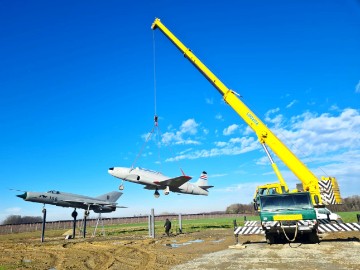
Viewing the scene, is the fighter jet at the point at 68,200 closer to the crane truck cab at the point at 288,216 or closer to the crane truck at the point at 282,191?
the crane truck at the point at 282,191

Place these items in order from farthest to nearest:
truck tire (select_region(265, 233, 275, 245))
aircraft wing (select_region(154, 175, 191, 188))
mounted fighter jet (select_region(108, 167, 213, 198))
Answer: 1. aircraft wing (select_region(154, 175, 191, 188))
2. mounted fighter jet (select_region(108, 167, 213, 198))
3. truck tire (select_region(265, 233, 275, 245))

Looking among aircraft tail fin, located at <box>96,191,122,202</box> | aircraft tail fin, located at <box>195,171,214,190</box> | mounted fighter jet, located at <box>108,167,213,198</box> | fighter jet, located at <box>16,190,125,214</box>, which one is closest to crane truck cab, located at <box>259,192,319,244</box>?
mounted fighter jet, located at <box>108,167,213,198</box>

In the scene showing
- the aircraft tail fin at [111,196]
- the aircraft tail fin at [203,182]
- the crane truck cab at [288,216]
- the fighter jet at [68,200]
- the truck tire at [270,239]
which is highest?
the aircraft tail fin at [203,182]

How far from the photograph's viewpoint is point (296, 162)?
685 inches

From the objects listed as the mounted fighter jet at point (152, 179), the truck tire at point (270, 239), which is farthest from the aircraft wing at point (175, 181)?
the truck tire at point (270, 239)

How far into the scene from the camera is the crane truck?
Result: 13195 mm

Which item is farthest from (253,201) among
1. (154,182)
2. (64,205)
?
(64,205)

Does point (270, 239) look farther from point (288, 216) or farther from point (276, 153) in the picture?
point (276, 153)

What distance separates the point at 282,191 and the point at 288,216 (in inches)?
138

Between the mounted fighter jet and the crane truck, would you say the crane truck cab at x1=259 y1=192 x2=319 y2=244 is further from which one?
the mounted fighter jet

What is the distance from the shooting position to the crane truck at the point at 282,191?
1320cm

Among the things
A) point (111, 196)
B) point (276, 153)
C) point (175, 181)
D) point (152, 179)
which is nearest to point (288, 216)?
point (276, 153)

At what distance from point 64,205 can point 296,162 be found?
27460 millimetres

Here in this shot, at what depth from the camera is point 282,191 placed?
16.6 metres
